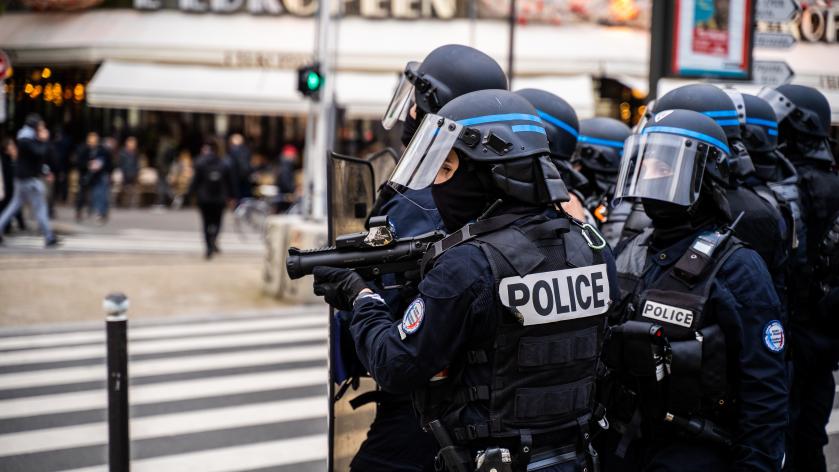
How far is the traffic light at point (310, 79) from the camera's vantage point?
12102mm

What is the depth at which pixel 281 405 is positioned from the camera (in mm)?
6832

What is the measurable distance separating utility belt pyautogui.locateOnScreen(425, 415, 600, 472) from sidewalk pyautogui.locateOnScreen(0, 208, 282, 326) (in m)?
8.08

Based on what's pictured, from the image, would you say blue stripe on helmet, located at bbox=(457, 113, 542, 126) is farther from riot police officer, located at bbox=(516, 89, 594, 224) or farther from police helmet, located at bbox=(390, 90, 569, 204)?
riot police officer, located at bbox=(516, 89, 594, 224)

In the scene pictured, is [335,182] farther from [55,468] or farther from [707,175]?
[55,468]

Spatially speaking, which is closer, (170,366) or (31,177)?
Result: (170,366)

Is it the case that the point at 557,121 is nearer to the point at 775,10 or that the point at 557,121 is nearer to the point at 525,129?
the point at 525,129

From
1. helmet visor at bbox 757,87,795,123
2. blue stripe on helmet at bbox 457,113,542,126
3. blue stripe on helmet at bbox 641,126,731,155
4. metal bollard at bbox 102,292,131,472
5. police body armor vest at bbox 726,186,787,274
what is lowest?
metal bollard at bbox 102,292,131,472

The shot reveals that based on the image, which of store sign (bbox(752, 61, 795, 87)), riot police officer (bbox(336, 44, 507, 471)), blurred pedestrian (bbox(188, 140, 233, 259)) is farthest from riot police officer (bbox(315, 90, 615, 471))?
blurred pedestrian (bbox(188, 140, 233, 259))

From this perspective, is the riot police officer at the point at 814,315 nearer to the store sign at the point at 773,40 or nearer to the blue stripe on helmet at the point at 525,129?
the blue stripe on helmet at the point at 525,129

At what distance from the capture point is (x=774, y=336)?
2.90 metres

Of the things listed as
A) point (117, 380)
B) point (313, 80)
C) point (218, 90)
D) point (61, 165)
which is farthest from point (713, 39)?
point (61, 165)

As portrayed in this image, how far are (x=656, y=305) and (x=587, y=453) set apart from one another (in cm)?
61

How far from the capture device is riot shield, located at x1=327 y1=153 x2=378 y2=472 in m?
3.15

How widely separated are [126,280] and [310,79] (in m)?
3.54
